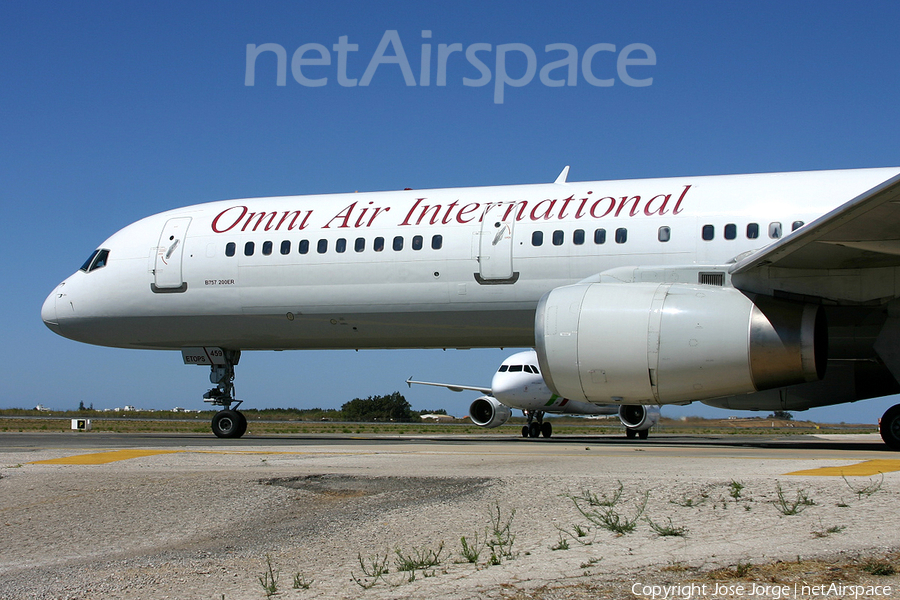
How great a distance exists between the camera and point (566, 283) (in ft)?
42.9

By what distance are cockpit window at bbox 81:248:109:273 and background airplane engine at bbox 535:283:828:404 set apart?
33.8ft

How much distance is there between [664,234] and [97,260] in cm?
1149

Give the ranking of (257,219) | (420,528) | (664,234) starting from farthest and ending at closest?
1. (257,219)
2. (664,234)
3. (420,528)

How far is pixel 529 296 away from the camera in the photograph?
13.4 meters

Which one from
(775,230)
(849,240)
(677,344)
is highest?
(775,230)

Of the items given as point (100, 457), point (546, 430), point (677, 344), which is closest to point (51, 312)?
point (100, 457)

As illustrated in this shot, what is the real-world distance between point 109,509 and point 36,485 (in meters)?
1.41

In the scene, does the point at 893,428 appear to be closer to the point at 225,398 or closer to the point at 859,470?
the point at 859,470

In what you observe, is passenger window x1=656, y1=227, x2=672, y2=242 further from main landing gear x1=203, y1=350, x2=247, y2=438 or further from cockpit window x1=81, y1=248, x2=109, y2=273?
cockpit window x1=81, y1=248, x2=109, y2=273

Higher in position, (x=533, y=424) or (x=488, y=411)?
(x=488, y=411)

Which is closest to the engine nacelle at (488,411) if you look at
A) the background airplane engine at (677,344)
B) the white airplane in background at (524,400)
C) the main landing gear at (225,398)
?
the white airplane in background at (524,400)

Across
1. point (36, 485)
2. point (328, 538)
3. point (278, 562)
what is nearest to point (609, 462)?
point (328, 538)

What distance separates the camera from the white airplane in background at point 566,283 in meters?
9.95

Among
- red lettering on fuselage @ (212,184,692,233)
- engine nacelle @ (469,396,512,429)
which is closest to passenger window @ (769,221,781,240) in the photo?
red lettering on fuselage @ (212,184,692,233)
